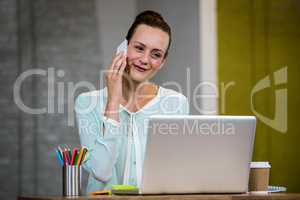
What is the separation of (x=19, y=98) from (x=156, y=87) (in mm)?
820

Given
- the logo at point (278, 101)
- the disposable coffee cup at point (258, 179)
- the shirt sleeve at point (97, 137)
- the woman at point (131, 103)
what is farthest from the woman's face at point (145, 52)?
the disposable coffee cup at point (258, 179)

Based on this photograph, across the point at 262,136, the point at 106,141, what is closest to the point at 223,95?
the point at 262,136

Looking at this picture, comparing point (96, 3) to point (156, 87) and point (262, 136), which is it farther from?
point (262, 136)

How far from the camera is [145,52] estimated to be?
13.7 feet

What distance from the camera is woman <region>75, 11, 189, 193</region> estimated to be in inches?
154

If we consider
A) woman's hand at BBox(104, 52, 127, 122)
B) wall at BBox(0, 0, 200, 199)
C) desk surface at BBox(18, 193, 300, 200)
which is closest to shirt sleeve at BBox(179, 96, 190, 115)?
woman's hand at BBox(104, 52, 127, 122)

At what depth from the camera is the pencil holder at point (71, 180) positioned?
114 inches

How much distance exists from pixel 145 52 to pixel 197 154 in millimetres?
1418

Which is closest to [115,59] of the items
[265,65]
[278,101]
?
[265,65]

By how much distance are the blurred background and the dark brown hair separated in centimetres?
3

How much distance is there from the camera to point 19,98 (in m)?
3.91

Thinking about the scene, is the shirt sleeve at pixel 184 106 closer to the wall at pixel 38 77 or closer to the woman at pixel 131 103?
the woman at pixel 131 103

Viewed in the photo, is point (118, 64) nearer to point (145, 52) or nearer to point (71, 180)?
point (145, 52)

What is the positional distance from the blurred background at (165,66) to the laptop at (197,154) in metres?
1.30
